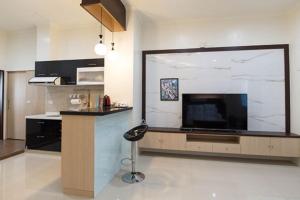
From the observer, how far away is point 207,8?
144 inches

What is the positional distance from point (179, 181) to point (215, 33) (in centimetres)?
316

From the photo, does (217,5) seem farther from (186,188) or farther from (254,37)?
(186,188)

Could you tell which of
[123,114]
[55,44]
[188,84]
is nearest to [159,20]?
[188,84]

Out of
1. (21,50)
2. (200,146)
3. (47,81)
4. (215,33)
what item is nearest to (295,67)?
(215,33)

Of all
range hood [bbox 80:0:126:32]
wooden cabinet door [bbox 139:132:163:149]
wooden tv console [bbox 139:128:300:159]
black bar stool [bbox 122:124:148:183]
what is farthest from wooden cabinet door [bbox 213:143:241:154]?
range hood [bbox 80:0:126:32]

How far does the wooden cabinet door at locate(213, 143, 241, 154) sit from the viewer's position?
3.62 metres

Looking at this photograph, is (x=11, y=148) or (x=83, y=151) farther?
(x=11, y=148)

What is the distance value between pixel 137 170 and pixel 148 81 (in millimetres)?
2025

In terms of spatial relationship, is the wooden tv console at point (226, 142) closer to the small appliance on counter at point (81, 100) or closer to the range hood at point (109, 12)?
the small appliance on counter at point (81, 100)

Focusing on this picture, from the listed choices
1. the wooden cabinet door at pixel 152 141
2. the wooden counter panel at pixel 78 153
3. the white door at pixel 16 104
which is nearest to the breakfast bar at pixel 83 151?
the wooden counter panel at pixel 78 153

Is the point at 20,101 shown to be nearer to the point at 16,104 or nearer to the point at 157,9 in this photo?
the point at 16,104

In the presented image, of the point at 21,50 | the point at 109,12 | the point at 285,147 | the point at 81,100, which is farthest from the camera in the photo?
the point at 21,50

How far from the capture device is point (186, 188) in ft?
8.48

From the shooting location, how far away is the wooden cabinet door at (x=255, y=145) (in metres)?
3.49
